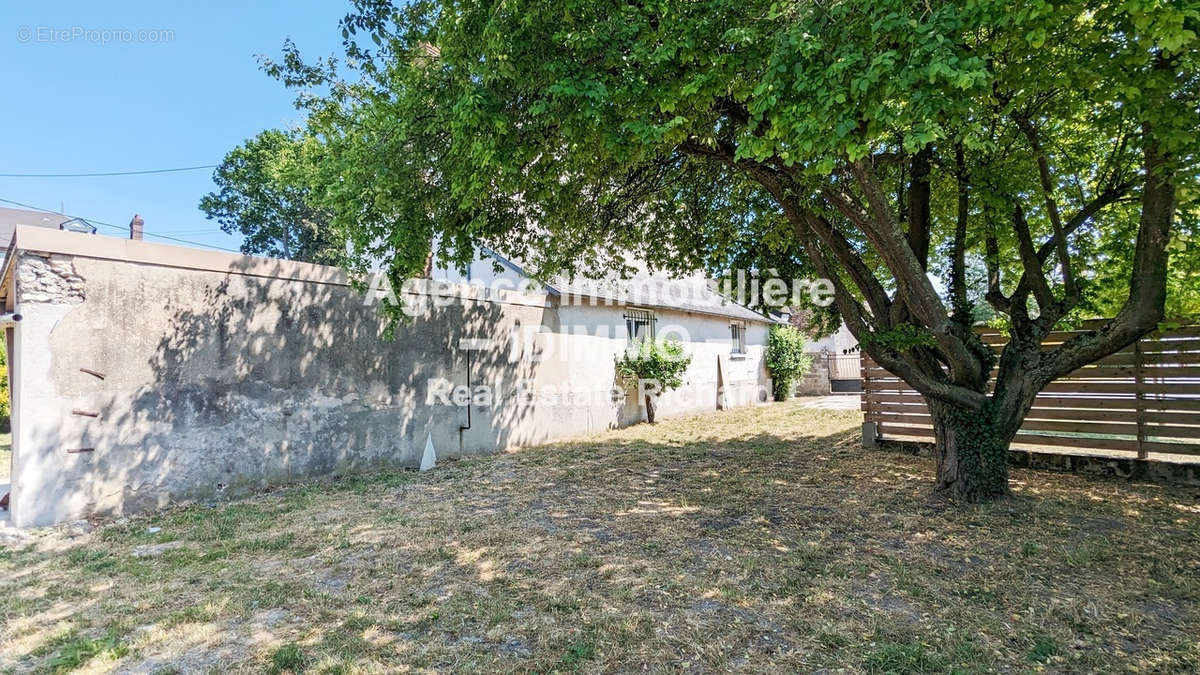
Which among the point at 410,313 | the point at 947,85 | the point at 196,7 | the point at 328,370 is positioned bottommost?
the point at 328,370

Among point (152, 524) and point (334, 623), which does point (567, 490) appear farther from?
point (152, 524)

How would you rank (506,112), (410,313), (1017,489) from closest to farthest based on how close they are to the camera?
(506,112) → (1017,489) → (410,313)

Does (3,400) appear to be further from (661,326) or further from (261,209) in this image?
(261,209)

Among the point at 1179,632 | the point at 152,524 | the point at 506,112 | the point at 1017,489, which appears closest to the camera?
the point at 1179,632

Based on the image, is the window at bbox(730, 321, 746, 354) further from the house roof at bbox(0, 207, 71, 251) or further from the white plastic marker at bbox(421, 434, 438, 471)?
the house roof at bbox(0, 207, 71, 251)

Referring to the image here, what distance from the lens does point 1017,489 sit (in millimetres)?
5809

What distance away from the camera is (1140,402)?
20.1 feet

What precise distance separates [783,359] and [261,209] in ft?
94.8

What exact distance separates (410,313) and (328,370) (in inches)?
58.9

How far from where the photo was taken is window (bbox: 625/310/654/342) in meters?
12.4

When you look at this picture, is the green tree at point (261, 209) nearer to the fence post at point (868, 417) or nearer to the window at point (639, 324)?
the window at point (639, 324)

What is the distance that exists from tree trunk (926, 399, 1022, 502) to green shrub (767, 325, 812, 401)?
12.3 m

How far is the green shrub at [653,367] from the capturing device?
39.2 feet

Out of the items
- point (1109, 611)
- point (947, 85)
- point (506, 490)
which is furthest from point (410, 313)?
point (1109, 611)
